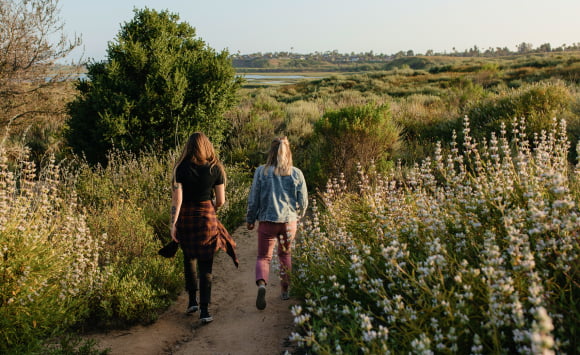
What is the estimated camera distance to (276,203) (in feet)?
17.7

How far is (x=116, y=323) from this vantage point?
16.8 ft

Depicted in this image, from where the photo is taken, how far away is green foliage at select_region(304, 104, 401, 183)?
32.4 ft

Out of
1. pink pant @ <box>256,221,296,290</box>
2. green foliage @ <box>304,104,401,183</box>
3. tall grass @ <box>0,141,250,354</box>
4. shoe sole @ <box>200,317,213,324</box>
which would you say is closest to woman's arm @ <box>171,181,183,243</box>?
tall grass @ <box>0,141,250,354</box>

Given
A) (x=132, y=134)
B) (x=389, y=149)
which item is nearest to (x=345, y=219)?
(x=389, y=149)

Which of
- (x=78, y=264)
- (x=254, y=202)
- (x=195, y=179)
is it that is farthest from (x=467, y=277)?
(x=78, y=264)

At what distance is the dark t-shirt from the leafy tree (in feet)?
15.5

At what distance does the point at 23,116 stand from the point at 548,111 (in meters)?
17.0

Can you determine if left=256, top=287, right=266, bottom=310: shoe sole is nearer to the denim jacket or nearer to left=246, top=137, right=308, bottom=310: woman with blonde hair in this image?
left=246, top=137, right=308, bottom=310: woman with blonde hair

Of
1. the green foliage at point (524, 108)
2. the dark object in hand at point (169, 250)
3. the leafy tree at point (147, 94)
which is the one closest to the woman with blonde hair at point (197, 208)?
the dark object in hand at point (169, 250)

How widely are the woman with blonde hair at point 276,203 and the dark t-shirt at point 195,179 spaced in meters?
0.56

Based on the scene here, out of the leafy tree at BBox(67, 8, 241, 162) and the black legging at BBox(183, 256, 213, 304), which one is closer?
the black legging at BBox(183, 256, 213, 304)

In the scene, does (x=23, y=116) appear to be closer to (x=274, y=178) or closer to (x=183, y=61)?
(x=183, y=61)

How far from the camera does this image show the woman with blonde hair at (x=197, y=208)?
5.19 m

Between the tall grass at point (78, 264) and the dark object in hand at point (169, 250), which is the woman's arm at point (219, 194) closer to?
the dark object in hand at point (169, 250)
